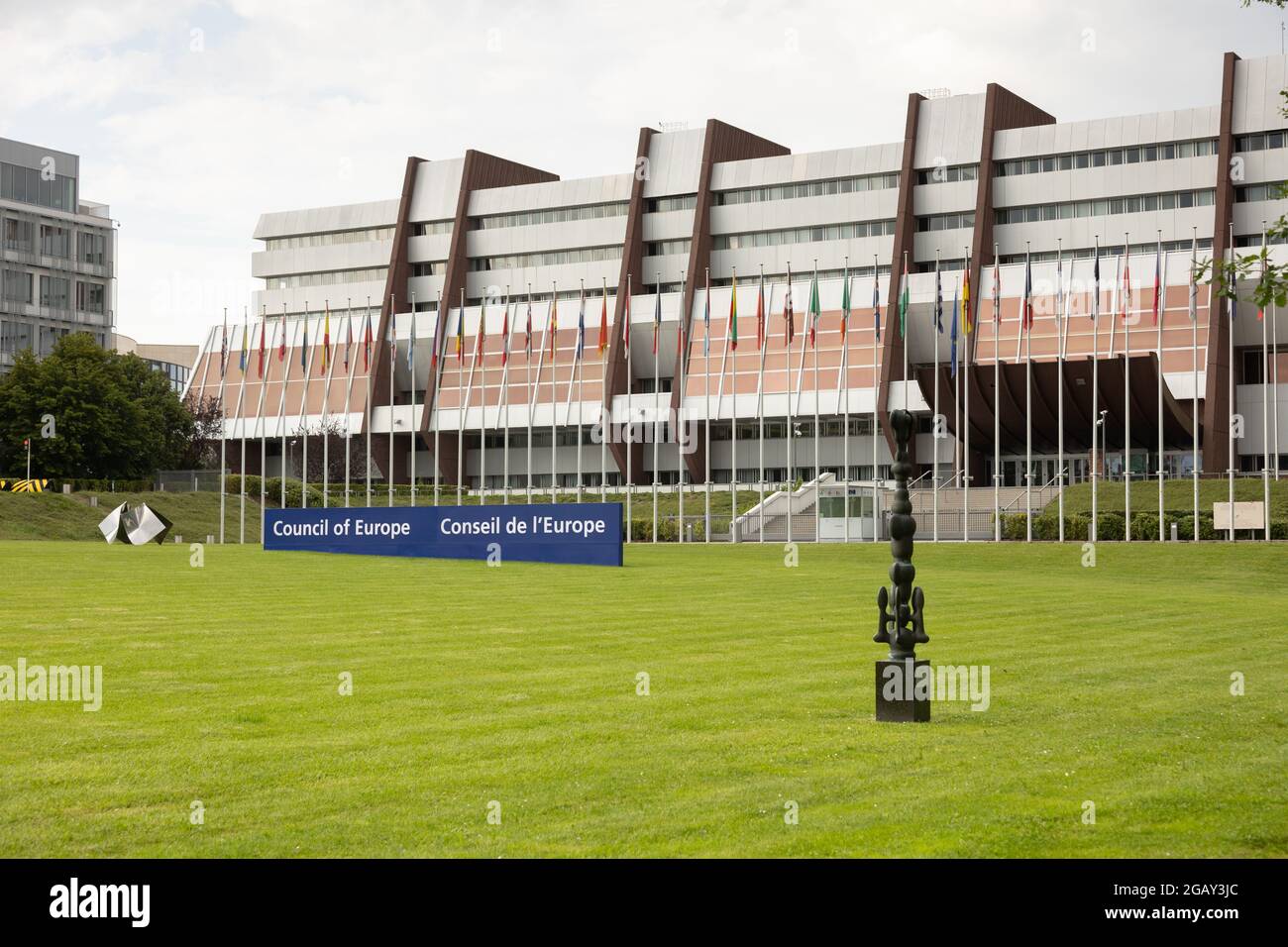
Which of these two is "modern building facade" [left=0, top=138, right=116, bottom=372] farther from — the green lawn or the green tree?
the green lawn

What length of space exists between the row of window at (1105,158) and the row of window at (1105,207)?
2055 mm

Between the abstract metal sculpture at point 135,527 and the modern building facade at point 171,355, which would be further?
the modern building facade at point 171,355

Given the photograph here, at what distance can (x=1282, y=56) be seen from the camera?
76562 mm

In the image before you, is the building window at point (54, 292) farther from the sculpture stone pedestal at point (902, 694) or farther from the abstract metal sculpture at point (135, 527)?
the sculpture stone pedestal at point (902, 694)

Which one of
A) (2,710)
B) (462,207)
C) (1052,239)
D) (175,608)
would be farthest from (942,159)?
(2,710)

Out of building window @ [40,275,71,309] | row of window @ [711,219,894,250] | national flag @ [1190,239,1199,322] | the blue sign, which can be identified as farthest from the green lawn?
building window @ [40,275,71,309]

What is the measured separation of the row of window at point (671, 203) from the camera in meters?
94.5

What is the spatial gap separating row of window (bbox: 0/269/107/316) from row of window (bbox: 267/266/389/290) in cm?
2217

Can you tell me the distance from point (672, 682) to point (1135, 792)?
5.83 metres

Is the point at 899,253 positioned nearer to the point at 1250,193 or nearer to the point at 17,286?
the point at 1250,193

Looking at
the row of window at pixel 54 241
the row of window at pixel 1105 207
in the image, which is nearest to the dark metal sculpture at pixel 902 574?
the row of window at pixel 1105 207
